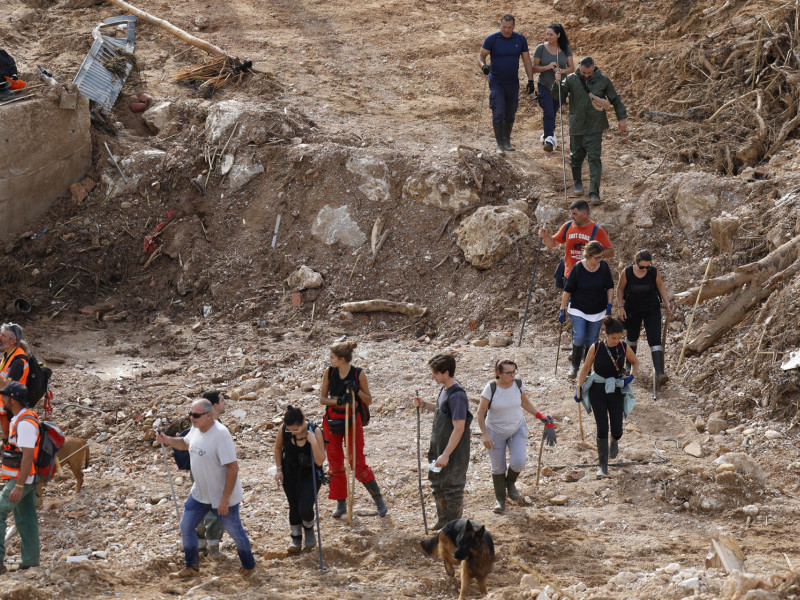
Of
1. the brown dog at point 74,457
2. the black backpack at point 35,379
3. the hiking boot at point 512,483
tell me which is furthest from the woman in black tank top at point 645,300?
the black backpack at point 35,379

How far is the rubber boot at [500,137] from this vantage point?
40.1 ft

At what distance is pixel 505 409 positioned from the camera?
21.8 ft

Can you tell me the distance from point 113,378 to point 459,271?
4331mm

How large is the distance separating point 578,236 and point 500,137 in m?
3.79

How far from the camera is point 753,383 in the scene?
8.31 metres

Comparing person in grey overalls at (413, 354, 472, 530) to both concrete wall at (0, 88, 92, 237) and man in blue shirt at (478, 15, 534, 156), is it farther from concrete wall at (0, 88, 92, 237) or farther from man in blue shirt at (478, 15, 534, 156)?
concrete wall at (0, 88, 92, 237)

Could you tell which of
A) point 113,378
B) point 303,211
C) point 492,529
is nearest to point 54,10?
point 303,211

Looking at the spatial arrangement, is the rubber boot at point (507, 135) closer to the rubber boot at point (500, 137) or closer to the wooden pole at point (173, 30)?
the rubber boot at point (500, 137)

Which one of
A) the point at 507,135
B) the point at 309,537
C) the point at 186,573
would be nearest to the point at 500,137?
the point at 507,135

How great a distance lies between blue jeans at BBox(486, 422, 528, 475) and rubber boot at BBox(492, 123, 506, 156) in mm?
6177

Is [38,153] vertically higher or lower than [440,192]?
higher

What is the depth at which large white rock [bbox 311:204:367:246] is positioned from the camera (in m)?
11.7

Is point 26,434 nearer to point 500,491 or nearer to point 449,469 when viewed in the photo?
point 449,469

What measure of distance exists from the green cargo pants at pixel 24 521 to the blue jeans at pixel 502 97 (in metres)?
7.75
